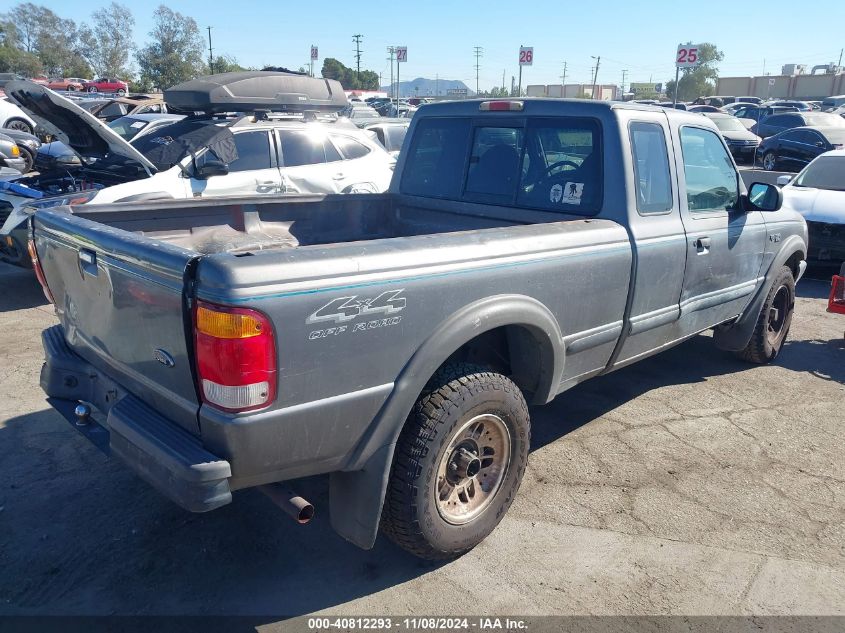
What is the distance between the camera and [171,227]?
13.0 ft

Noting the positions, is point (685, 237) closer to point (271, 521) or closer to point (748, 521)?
point (748, 521)

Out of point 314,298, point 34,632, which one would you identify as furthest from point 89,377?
point 314,298

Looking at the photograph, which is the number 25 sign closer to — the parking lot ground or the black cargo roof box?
the black cargo roof box

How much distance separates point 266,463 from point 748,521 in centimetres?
259

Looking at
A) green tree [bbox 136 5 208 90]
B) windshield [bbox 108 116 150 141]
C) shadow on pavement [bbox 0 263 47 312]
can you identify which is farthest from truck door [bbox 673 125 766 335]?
green tree [bbox 136 5 208 90]

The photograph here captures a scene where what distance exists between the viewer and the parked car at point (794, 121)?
20359mm

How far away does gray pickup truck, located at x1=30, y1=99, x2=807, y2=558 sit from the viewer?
233 centimetres

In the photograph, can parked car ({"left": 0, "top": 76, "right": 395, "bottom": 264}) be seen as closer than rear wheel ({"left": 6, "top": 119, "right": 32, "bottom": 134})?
Yes

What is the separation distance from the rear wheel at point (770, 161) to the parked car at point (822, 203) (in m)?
10.4

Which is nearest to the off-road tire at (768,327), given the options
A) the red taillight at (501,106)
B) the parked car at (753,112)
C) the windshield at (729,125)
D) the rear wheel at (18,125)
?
the red taillight at (501,106)

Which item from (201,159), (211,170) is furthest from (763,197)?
(201,159)

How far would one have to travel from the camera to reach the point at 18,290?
7480mm

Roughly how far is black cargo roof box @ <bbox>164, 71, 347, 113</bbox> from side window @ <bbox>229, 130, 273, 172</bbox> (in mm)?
302

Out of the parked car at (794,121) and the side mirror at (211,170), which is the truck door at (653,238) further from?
the parked car at (794,121)
